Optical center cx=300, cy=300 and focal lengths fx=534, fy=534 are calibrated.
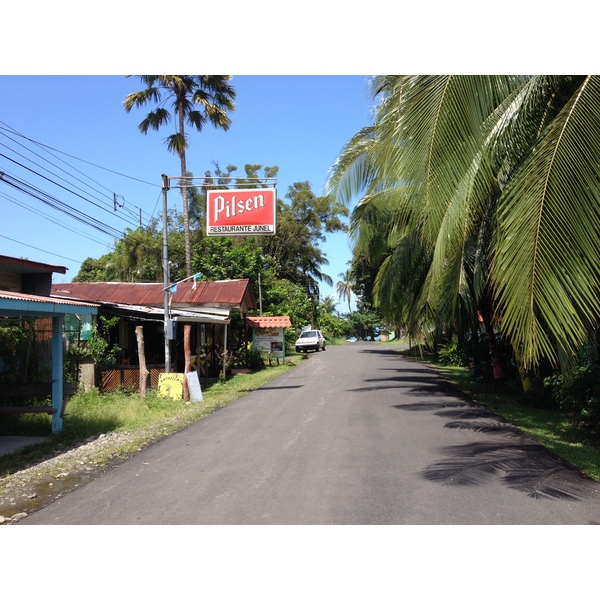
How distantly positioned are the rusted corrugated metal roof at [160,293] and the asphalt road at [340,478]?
1082 centimetres

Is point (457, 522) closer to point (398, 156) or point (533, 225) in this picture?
point (533, 225)

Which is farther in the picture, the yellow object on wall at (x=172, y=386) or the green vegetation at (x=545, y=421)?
the yellow object on wall at (x=172, y=386)

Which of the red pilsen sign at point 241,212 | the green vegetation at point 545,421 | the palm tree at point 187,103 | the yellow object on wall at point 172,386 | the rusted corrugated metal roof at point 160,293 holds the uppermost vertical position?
the palm tree at point 187,103

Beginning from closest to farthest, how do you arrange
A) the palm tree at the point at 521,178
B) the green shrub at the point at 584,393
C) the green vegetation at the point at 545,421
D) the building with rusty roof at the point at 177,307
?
the palm tree at the point at 521,178 → the green vegetation at the point at 545,421 → the green shrub at the point at 584,393 → the building with rusty roof at the point at 177,307

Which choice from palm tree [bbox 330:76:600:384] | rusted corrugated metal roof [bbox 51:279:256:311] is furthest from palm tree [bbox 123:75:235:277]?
palm tree [bbox 330:76:600:384]

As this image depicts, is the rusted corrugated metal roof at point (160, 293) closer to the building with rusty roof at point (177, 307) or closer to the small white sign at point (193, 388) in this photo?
the building with rusty roof at point (177, 307)

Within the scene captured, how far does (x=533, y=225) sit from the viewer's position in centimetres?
473

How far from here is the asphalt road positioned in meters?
5.17

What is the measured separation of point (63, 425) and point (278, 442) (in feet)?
15.0

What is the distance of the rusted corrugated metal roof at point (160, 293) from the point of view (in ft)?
71.1

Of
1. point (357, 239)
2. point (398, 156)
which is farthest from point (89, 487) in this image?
point (357, 239)

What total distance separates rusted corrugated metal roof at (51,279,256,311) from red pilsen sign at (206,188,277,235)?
269 inches

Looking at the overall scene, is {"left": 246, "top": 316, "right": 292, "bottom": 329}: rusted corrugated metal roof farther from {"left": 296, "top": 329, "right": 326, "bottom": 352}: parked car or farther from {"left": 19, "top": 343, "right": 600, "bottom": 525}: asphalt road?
{"left": 19, "top": 343, "right": 600, "bottom": 525}: asphalt road

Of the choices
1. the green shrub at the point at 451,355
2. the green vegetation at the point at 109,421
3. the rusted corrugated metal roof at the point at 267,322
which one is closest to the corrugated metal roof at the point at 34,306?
the green vegetation at the point at 109,421
